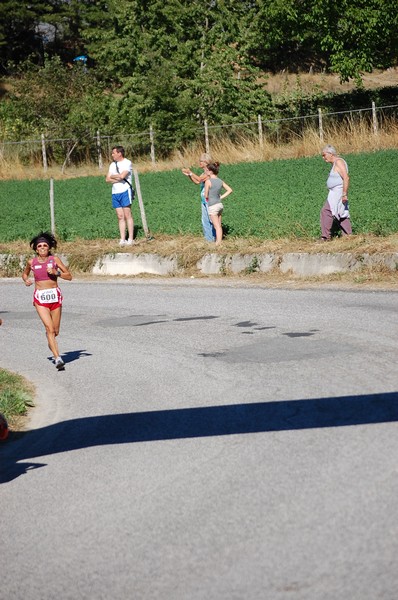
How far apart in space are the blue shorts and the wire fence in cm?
1735

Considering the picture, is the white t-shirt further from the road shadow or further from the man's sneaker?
the road shadow

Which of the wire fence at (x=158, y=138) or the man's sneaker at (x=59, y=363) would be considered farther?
the wire fence at (x=158, y=138)

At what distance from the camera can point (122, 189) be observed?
2106 cm

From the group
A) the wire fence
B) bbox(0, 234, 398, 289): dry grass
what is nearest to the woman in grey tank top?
bbox(0, 234, 398, 289): dry grass

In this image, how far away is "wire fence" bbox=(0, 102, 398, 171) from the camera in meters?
40.4

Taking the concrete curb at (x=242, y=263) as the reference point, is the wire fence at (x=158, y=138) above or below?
above

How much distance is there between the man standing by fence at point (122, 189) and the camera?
827 inches

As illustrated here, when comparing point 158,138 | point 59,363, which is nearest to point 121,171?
point 59,363

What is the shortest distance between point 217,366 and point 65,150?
36759 millimetres

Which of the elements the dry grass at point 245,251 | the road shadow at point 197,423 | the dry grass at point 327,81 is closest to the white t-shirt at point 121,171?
the dry grass at point 245,251

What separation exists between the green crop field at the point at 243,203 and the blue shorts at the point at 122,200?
1161 millimetres

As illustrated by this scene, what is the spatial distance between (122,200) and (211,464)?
14.3 metres

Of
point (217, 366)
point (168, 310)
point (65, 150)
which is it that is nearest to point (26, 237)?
point (168, 310)

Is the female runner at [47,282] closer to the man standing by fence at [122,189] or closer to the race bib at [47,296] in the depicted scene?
the race bib at [47,296]
